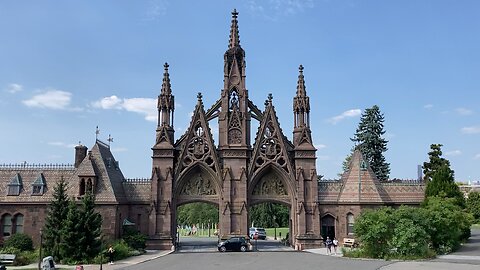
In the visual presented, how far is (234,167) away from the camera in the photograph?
47.7 metres

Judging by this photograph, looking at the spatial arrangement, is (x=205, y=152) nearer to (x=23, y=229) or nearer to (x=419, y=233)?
(x=23, y=229)

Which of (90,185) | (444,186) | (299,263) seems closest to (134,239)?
(90,185)

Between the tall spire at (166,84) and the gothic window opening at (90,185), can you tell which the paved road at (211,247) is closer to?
the gothic window opening at (90,185)

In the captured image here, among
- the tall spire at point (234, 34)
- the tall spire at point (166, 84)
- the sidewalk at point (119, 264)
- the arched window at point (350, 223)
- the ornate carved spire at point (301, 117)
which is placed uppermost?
the tall spire at point (234, 34)

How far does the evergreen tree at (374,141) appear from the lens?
6938 centimetres

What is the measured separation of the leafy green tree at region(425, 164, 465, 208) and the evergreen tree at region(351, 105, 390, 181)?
2203 cm

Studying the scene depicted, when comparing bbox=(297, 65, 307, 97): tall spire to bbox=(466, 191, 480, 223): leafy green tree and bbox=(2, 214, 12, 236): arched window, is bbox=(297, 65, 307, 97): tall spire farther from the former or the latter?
bbox=(466, 191, 480, 223): leafy green tree

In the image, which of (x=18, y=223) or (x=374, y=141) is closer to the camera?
(x=18, y=223)

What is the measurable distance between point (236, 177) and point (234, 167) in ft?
3.40

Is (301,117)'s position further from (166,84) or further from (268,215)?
(268,215)

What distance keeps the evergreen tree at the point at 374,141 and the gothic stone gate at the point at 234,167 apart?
23687 millimetres

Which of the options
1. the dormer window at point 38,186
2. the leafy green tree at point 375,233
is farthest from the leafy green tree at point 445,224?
the dormer window at point 38,186

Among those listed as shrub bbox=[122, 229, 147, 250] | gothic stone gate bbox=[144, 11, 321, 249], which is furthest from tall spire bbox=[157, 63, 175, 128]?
shrub bbox=[122, 229, 147, 250]

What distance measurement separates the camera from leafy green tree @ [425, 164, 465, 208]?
45.3 metres
